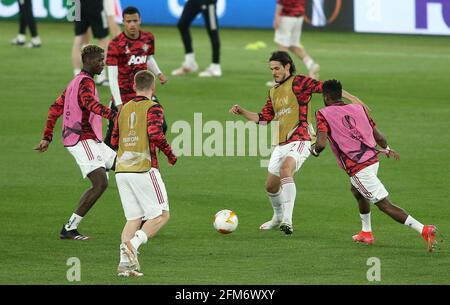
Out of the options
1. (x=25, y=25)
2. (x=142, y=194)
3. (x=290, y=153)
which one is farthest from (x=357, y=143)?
(x=25, y=25)

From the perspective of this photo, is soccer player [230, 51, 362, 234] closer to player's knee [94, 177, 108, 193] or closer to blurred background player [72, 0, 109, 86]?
player's knee [94, 177, 108, 193]

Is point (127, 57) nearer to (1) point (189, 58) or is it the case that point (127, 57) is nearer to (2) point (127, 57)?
(2) point (127, 57)

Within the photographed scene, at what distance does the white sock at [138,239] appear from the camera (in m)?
9.74

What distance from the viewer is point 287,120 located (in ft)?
38.8

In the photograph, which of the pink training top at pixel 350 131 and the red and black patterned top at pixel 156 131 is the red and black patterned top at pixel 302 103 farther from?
the red and black patterned top at pixel 156 131

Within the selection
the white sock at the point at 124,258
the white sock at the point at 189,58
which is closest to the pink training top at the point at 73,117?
the white sock at the point at 124,258

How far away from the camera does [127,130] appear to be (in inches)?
394

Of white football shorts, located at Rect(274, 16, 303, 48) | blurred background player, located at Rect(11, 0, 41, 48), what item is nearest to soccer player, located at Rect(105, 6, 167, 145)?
white football shorts, located at Rect(274, 16, 303, 48)

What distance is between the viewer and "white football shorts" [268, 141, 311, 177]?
38.7 ft

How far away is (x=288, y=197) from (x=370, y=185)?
117 centimetres

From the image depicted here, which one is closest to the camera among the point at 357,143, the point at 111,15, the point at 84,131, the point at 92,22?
the point at 357,143

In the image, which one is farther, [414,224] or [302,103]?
[302,103]

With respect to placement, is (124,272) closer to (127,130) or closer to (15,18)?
(127,130)
